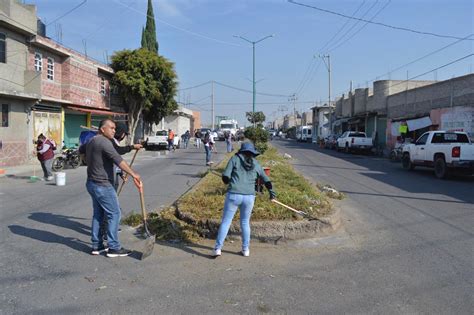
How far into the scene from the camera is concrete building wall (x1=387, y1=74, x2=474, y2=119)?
25.9m

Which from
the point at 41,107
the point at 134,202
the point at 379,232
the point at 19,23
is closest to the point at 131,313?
the point at 379,232

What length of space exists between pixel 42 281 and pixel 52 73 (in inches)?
893

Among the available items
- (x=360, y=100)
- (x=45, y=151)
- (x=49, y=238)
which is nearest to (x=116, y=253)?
(x=49, y=238)

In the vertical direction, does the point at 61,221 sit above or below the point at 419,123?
below

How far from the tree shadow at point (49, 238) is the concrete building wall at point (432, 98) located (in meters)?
24.2

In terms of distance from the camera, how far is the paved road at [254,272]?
4.54 meters

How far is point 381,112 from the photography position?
41.2 m

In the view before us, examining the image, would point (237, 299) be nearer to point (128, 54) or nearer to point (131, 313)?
point (131, 313)

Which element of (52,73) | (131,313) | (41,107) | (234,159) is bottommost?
(131,313)

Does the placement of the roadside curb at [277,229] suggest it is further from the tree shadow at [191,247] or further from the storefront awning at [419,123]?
the storefront awning at [419,123]

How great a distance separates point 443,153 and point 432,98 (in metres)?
14.3

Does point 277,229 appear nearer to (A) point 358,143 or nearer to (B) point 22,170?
(B) point 22,170

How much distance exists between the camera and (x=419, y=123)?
30906mm

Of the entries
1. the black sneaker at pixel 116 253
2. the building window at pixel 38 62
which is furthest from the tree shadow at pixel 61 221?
the building window at pixel 38 62
